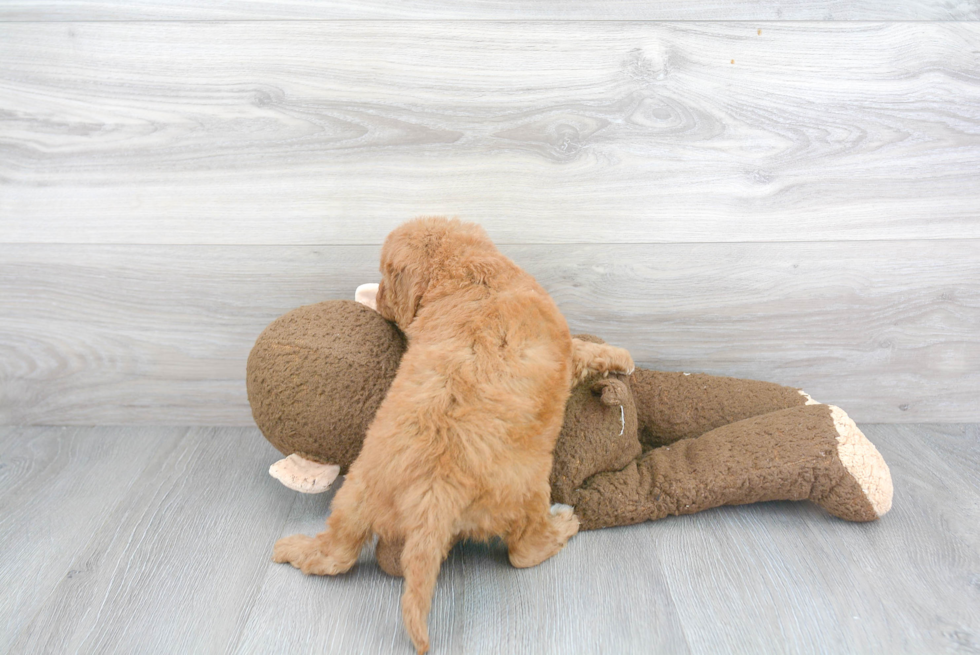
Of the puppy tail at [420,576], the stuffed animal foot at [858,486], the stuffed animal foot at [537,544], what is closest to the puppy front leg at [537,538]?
the stuffed animal foot at [537,544]

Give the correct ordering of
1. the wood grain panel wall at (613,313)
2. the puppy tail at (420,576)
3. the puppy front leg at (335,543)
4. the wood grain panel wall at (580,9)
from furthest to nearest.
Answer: the wood grain panel wall at (613,313) < the wood grain panel wall at (580,9) < the puppy front leg at (335,543) < the puppy tail at (420,576)

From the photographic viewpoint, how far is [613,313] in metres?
1.39

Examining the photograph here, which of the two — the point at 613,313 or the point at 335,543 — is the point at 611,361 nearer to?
the point at 613,313

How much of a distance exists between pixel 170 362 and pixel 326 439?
564mm

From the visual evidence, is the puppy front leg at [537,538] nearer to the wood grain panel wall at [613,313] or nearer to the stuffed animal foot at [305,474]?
the stuffed animal foot at [305,474]

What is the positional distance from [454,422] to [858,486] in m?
0.70

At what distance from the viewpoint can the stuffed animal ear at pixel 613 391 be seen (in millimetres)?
1076

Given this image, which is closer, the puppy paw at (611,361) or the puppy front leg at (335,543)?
the puppy front leg at (335,543)

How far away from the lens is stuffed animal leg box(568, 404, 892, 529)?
3.62 ft

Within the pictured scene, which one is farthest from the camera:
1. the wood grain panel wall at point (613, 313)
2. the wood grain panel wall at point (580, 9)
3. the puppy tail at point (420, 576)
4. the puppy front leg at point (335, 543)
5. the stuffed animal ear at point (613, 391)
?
the wood grain panel wall at point (613, 313)

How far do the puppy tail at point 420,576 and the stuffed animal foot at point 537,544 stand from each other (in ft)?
0.58

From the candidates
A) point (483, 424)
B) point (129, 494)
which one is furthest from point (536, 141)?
point (129, 494)

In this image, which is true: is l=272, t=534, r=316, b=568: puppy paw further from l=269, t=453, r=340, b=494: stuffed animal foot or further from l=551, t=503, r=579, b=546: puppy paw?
l=551, t=503, r=579, b=546: puppy paw

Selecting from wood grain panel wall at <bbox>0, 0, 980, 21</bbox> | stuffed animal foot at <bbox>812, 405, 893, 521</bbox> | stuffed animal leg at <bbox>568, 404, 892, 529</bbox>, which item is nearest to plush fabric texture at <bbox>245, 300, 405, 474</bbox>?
stuffed animal leg at <bbox>568, 404, 892, 529</bbox>
